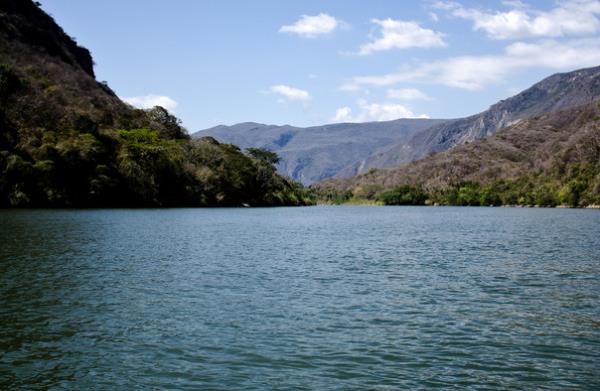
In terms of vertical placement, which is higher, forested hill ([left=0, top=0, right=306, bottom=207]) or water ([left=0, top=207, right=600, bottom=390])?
forested hill ([left=0, top=0, right=306, bottom=207])

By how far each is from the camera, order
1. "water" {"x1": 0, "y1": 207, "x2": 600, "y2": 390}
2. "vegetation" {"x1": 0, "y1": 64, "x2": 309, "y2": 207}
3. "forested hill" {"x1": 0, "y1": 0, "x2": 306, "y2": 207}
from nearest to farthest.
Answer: "water" {"x1": 0, "y1": 207, "x2": 600, "y2": 390} → "vegetation" {"x1": 0, "y1": 64, "x2": 309, "y2": 207} → "forested hill" {"x1": 0, "y1": 0, "x2": 306, "y2": 207}

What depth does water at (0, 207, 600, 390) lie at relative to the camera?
19.1m

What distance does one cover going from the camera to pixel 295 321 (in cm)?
2636

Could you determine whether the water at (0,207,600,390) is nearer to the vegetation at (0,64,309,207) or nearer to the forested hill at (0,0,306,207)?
the forested hill at (0,0,306,207)

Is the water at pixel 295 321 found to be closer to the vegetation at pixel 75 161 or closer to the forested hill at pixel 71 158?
the forested hill at pixel 71 158

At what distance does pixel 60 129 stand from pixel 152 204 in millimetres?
35721

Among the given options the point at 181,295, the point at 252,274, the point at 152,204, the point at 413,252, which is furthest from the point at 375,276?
the point at 152,204

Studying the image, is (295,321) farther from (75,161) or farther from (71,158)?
(75,161)

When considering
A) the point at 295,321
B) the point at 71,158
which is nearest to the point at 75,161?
the point at 71,158

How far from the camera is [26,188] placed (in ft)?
459

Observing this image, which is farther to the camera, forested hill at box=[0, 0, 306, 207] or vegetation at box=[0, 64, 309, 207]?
forested hill at box=[0, 0, 306, 207]

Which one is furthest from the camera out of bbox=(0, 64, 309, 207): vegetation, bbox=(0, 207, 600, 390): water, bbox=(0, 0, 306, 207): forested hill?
bbox=(0, 0, 306, 207): forested hill

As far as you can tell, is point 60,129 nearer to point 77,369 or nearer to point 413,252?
point 413,252

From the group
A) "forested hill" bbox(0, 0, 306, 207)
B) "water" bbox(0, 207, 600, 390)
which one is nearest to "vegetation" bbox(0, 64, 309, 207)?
"forested hill" bbox(0, 0, 306, 207)
